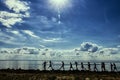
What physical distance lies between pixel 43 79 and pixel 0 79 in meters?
7.46

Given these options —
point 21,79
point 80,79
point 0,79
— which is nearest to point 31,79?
point 21,79

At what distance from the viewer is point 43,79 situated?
127 feet

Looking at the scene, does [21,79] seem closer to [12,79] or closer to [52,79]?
[12,79]

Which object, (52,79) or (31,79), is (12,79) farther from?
(52,79)

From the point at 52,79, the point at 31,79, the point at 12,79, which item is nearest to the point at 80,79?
the point at 52,79

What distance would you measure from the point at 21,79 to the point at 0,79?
142 inches

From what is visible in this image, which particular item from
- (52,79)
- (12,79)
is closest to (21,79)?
(12,79)

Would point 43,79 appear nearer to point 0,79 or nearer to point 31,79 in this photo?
point 31,79

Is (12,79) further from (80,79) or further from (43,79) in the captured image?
(80,79)

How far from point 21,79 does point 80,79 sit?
1060 cm

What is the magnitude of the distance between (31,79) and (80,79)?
29.1 feet

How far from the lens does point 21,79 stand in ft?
124

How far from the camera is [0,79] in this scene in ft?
123

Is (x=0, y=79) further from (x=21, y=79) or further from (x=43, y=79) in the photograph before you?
(x=43, y=79)
